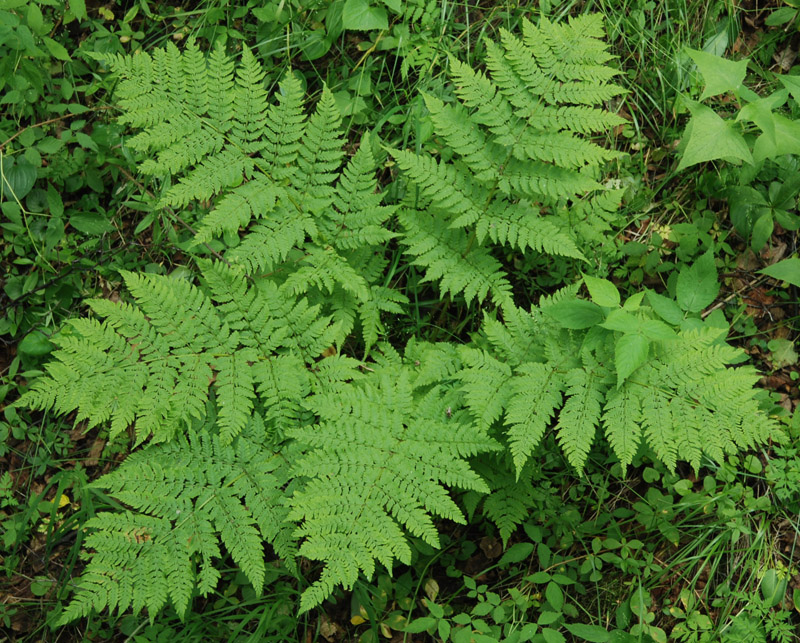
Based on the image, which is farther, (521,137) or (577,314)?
(521,137)

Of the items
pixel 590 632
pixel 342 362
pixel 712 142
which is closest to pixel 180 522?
pixel 342 362

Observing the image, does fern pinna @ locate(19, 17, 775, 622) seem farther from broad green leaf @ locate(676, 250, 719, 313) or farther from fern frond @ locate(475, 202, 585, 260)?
broad green leaf @ locate(676, 250, 719, 313)

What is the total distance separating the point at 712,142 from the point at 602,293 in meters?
1.16

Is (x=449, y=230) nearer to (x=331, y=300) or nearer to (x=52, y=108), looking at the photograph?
(x=331, y=300)

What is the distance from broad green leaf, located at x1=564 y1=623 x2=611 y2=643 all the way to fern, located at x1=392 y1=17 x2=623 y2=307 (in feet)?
5.34

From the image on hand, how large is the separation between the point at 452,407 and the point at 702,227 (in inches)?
75.7

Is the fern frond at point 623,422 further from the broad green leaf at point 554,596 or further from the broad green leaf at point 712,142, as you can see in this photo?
the broad green leaf at point 712,142

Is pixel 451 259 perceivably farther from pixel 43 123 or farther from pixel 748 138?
pixel 43 123

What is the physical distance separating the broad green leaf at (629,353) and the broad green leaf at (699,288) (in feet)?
2.34

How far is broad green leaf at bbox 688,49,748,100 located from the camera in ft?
11.2

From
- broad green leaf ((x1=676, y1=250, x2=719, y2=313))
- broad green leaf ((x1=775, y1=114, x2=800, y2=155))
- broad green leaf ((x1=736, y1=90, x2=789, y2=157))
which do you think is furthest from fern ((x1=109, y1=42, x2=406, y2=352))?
broad green leaf ((x1=775, y1=114, x2=800, y2=155))

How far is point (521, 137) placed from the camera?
3275 mm

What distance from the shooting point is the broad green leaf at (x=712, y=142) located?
3.45 metres

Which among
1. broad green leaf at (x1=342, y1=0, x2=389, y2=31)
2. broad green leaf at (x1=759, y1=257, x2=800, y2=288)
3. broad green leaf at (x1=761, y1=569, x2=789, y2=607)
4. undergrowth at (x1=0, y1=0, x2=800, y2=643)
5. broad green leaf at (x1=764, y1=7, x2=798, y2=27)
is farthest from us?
broad green leaf at (x1=764, y1=7, x2=798, y2=27)
